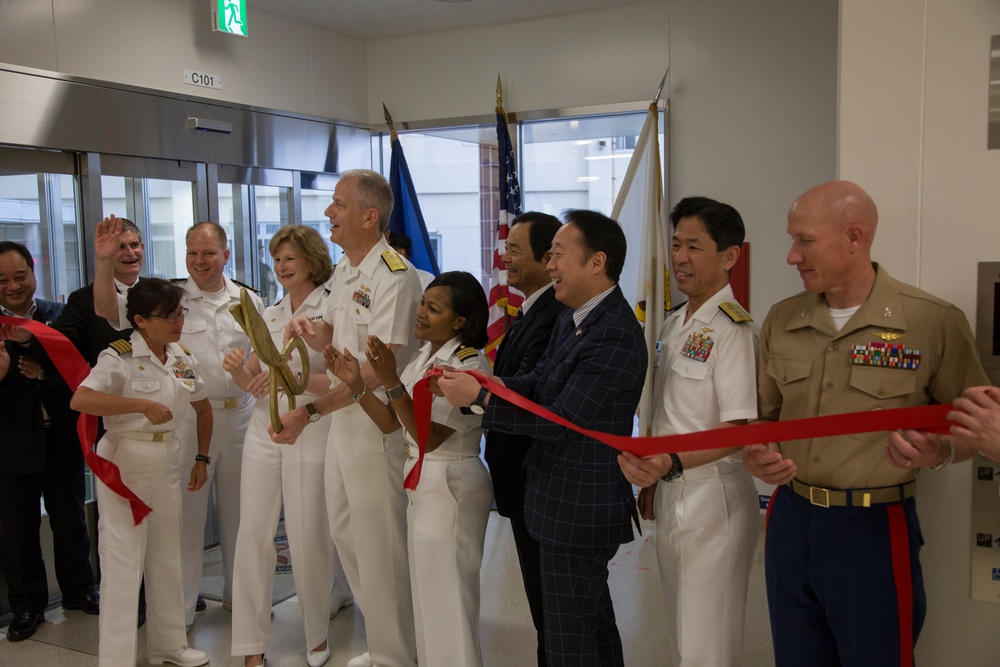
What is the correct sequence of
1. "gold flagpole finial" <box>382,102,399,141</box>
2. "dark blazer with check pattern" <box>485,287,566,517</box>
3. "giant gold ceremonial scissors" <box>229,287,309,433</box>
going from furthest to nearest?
"gold flagpole finial" <box>382,102,399,141</box> < "dark blazer with check pattern" <box>485,287,566,517</box> < "giant gold ceremonial scissors" <box>229,287,309,433</box>

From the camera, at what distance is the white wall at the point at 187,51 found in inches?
171

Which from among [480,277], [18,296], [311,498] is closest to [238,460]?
[311,498]

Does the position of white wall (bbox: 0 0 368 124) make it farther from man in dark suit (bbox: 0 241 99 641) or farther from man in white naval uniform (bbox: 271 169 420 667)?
man in white naval uniform (bbox: 271 169 420 667)

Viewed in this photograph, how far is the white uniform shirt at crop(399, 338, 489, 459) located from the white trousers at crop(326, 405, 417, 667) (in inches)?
12.5

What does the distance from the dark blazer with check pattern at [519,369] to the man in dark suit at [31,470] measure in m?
2.26

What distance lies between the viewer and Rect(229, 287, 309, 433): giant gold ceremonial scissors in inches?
112

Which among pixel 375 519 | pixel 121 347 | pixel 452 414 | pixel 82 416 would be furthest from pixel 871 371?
pixel 82 416

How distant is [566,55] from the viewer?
5.73 metres

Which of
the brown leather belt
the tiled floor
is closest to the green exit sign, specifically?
the tiled floor

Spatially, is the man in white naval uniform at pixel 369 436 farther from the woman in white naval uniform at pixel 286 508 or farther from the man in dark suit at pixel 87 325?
the man in dark suit at pixel 87 325

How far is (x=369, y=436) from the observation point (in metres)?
3.31

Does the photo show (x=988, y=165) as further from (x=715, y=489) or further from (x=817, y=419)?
(x=715, y=489)

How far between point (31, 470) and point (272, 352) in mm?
1730

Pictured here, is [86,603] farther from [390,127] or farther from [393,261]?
[390,127]
